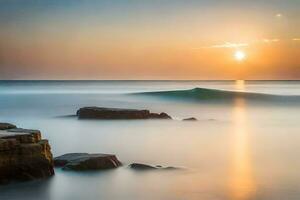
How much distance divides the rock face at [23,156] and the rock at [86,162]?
0.95 meters

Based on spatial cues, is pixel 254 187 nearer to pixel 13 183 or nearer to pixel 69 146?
pixel 13 183

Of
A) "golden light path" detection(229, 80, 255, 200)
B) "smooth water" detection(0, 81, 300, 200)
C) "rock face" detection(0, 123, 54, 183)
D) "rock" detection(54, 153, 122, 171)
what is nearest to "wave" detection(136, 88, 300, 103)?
"smooth water" detection(0, 81, 300, 200)

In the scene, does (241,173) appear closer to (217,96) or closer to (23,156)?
(23,156)

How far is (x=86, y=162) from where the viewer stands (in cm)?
1011

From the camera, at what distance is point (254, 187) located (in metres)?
9.45

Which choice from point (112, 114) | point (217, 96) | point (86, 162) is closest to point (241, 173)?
point (86, 162)

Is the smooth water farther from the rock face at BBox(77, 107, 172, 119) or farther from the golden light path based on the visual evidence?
the rock face at BBox(77, 107, 172, 119)

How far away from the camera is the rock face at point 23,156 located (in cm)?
836

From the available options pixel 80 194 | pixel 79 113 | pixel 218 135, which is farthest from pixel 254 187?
pixel 79 113

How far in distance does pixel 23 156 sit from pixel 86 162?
175 cm

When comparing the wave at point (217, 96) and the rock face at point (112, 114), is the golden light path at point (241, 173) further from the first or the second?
the wave at point (217, 96)

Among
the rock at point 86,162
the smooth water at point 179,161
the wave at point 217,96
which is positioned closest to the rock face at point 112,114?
the smooth water at point 179,161

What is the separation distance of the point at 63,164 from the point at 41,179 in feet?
4.57

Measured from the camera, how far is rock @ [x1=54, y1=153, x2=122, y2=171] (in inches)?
396
